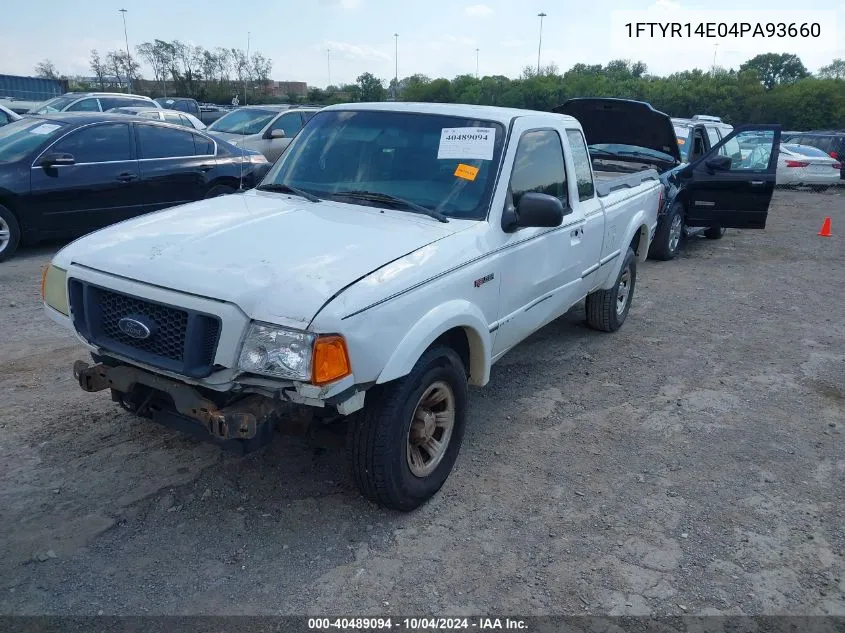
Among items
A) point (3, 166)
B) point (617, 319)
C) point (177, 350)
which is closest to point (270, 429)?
point (177, 350)

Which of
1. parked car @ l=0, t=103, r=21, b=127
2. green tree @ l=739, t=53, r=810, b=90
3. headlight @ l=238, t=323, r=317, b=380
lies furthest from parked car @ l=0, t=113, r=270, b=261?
green tree @ l=739, t=53, r=810, b=90

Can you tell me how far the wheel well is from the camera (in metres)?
3.69

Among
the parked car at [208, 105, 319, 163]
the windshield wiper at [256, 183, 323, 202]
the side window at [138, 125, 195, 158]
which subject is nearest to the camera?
the windshield wiper at [256, 183, 323, 202]

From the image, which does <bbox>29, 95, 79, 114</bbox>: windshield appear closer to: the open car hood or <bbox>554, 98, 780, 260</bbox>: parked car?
the open car hood

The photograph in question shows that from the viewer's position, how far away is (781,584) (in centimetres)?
318

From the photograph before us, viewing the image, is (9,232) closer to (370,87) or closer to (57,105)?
(57,105)

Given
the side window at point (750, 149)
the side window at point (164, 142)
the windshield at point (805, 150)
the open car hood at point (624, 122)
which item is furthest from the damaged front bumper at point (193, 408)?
the windshield at point (805, 150)

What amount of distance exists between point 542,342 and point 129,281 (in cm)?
402

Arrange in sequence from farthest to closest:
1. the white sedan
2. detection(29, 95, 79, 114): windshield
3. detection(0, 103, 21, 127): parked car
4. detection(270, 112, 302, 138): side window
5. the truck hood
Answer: the white sedan, detection(29, 95, 79, 114): windshield, detection(270, 112, 302, 138): side window, detection(0, 103, 21, 127): parked car, the truck hood

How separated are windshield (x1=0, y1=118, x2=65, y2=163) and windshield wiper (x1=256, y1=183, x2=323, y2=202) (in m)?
4.87

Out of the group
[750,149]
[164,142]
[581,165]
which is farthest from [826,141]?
[164,142]

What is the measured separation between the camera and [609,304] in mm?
6297

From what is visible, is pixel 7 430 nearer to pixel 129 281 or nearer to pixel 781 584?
pixel 129 281

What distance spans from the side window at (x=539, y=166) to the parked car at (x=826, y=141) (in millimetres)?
18495
